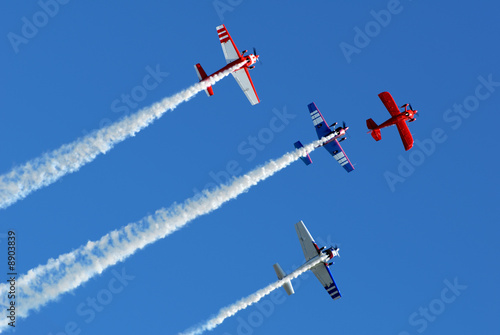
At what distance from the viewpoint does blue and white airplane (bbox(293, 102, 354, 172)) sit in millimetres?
77250

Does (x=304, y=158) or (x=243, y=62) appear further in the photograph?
(x=243, y=62)

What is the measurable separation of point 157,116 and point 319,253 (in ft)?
70.1

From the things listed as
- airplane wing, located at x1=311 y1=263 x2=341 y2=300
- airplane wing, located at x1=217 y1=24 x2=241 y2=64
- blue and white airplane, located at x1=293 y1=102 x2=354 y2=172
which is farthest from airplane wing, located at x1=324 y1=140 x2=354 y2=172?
airplane wing, located at x1=217 y1=24 x2=241 y2=64

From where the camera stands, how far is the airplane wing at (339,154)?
78.8 m

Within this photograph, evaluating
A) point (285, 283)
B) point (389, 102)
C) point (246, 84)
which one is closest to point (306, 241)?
point (285, 283)

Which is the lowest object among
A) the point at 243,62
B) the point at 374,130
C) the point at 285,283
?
the point at 285,283

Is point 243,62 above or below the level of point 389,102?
above

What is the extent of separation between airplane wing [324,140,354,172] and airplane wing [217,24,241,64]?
43.8 ft

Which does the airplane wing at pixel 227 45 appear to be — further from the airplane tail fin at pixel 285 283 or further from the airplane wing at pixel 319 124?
the airplane tail fin at pixel 285 283

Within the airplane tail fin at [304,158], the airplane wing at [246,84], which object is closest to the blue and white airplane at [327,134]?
the airplane tail fin at [304,158]

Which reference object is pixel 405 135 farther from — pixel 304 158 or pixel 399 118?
pixel 304 158

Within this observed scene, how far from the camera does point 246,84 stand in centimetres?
7844

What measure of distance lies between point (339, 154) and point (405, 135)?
7.35 metres

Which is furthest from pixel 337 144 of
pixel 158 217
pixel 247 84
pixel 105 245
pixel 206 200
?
pixel 105 245
